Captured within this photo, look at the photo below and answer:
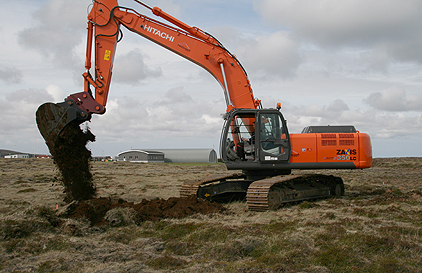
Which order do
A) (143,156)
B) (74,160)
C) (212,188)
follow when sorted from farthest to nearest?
(143,156), (212,188), (74,160)

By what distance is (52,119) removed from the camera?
888cm

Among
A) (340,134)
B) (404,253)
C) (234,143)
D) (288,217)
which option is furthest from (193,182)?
(404,253)

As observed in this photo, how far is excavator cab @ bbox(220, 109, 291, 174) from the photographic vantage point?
10273mm

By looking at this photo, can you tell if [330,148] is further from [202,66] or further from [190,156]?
[190,156]

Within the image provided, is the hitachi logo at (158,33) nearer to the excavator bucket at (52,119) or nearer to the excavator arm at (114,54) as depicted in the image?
the excavator arm at (114,54)

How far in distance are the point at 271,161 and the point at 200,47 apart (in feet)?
13.3

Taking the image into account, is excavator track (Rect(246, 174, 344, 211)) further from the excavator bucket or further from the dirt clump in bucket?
the excavator bucket

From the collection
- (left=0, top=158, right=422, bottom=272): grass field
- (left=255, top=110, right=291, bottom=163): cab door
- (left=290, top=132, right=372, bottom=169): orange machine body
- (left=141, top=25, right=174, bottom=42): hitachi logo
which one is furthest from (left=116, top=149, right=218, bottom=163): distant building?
(left=0, top=158, right=422, bottom=272): grass field

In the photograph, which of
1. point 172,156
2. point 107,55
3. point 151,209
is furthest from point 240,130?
point 172,156

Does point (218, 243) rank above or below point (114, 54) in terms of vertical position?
below

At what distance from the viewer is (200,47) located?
1124 cm

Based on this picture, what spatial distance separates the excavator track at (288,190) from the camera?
30.5ft

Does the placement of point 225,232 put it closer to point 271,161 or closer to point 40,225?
point 40,225

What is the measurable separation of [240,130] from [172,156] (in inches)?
2180
